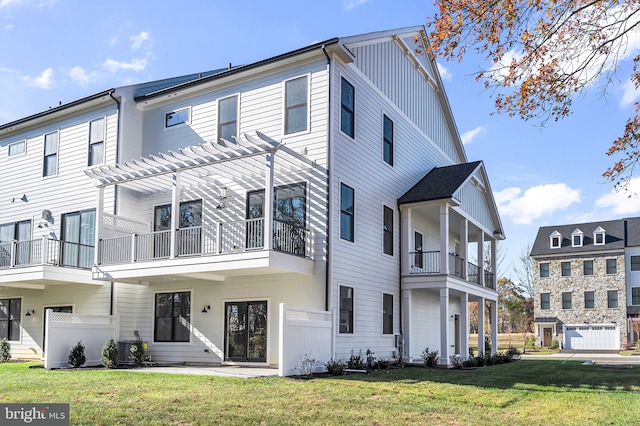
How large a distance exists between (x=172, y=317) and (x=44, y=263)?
163 inches

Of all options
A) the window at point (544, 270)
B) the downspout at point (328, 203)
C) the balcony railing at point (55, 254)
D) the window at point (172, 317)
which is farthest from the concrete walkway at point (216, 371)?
the window at point (544, 270)

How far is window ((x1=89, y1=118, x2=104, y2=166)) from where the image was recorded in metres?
20.4

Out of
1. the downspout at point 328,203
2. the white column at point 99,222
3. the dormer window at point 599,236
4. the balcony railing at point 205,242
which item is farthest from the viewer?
the dormer window at point 599,236

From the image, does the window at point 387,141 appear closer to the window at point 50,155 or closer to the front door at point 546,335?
the window at point 50,155

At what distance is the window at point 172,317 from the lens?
60.3ft

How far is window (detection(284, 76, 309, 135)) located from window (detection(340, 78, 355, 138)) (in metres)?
1.01

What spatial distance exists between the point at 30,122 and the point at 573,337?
40214 mm

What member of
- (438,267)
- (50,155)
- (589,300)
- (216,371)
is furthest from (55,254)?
(589,300)

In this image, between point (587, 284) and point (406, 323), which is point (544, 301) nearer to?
point (587, 284)

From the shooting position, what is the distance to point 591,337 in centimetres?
4612

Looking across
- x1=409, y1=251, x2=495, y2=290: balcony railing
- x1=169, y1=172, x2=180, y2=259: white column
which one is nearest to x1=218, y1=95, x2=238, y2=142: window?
x1=169, y1=172, x2=180, y2=259: white column

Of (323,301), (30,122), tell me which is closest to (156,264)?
(323,301)

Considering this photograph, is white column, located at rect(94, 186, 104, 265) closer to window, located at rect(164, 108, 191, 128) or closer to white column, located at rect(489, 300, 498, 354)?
window, located at rect(164, 108, 191, 128)

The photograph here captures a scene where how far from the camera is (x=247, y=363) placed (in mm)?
16828
